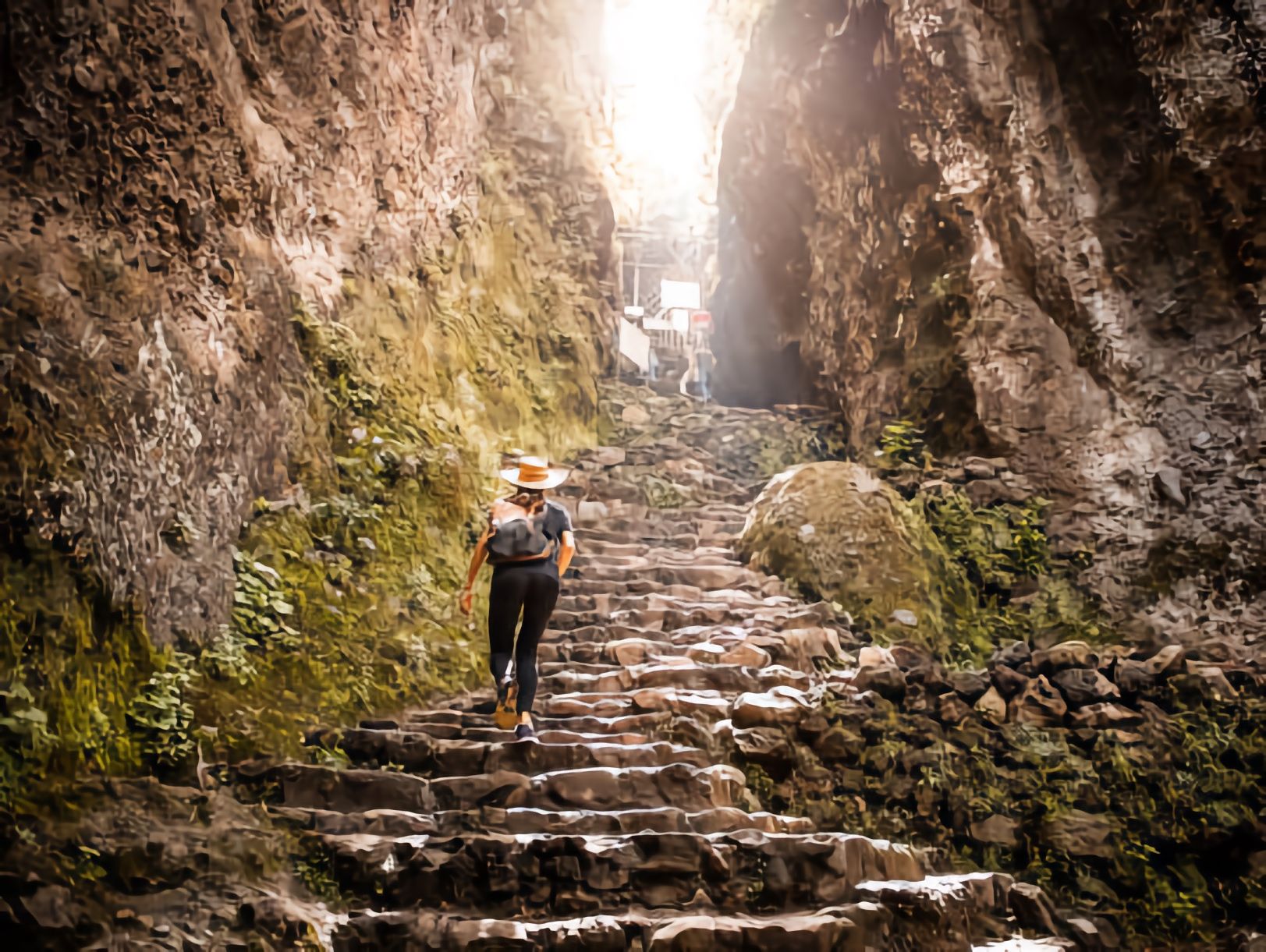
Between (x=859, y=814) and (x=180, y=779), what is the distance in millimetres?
3634

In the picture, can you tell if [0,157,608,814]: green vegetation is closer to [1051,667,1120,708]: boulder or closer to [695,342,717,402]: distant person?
[1051,667,1120,708]: boulder

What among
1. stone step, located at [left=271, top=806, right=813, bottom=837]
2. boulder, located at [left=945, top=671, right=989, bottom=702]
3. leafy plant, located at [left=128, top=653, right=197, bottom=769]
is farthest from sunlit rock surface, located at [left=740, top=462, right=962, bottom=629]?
leafy plant, located at [left=128, top=653, right=197, bottom=769]

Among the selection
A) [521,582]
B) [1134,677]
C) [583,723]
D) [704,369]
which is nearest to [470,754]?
[583,723]

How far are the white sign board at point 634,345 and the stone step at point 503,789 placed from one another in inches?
407

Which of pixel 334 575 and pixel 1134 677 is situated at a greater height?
pixel 334 575

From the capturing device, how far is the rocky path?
12.8 feet

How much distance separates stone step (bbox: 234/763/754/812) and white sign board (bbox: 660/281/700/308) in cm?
1693

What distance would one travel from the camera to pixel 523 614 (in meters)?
5.29

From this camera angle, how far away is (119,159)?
491 cm

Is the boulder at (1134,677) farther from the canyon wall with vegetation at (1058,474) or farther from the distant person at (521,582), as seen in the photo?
the distant person at (521,582)

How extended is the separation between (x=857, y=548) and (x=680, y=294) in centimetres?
1466

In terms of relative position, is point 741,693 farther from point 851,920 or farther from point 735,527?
point 735,527

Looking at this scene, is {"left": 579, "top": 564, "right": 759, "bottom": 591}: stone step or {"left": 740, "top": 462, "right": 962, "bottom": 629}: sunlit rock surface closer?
{"left": 740, "top": 462, "right": 962, "bottom": 629}: sunlit rock surface

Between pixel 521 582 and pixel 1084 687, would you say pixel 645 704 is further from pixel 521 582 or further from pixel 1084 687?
pixel 1084 687
